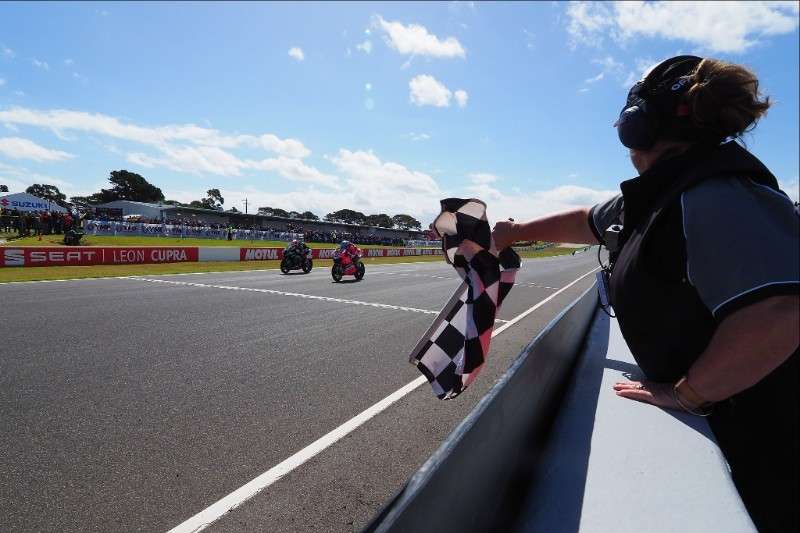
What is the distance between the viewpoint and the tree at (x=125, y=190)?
290 ft

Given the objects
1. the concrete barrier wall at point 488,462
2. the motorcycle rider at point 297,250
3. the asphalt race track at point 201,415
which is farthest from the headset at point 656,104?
the motorcycle rider at point 297,250

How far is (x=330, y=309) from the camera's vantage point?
27.3 feet

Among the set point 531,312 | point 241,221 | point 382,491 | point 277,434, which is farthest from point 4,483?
point 241,221

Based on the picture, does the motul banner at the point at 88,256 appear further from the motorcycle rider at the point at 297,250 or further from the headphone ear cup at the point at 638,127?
the headphone ear cup at the point at 638,127

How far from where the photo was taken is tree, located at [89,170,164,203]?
88.4 meters

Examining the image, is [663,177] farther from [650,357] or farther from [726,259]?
[650,357]

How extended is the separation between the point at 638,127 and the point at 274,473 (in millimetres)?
2520

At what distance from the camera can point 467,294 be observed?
1784 millimetres

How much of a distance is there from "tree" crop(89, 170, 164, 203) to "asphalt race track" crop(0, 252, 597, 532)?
3805 inches

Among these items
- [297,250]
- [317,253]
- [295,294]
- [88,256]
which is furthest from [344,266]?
[317,253]

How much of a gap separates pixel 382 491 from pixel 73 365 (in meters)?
3.70

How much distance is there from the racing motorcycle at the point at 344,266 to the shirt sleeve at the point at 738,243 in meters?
13.0

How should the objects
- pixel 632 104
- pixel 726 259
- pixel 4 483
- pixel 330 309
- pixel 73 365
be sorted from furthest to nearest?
pixel 330 309, pixel 73 365, pixel 4 483, pixel 632 104, pixel 726 259

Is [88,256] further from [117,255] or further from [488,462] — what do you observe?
[488,462]
